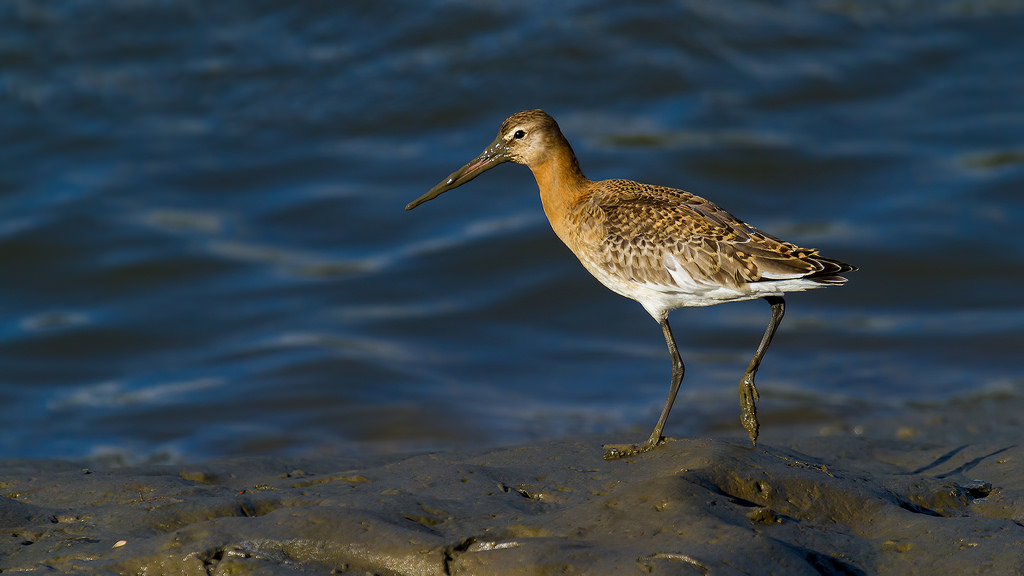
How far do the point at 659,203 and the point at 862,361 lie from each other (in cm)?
490

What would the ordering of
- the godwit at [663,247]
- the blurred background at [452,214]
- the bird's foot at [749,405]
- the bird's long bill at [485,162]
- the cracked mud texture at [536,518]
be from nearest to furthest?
the cracked mud texture at [536,518] → the godwit at [663,247] → the bird's foot at [749,405] → the bird's long bill at [485,162] → the blurred background at [452,214]

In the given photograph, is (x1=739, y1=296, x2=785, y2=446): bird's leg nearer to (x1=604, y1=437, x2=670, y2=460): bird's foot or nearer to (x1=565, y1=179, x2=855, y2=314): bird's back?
(x1=565, y1=179, x2=855, y2=314): bird's back

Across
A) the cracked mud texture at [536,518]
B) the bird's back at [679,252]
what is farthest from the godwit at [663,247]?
the cracked mud texture at [536,518]

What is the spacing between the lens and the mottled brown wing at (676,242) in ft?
19.7

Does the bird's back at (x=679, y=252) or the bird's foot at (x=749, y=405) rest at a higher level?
the bird's back at (x=679, y=252)

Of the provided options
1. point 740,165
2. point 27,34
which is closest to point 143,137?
point 27,34

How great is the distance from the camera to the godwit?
599 centimetres

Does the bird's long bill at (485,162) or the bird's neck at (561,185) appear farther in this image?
the bird's long bill at (485,162)

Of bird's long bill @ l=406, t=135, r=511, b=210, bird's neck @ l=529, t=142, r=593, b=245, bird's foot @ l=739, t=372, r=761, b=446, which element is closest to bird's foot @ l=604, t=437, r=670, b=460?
bird's foot @ l=739, t=372, r=761, b=446

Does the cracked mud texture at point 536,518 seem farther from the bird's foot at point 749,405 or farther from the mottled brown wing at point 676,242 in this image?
the mottled brown wing at point 676,242

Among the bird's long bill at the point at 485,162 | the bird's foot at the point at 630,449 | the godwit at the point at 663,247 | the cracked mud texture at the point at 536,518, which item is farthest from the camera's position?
the bird's long bill at the point at 485,162

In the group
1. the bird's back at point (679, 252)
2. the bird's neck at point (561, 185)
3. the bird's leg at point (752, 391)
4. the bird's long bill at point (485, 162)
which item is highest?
the bird's long bill at point (485, 162)

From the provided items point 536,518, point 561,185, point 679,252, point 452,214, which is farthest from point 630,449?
point 452,214

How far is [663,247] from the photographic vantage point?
6328 mm
